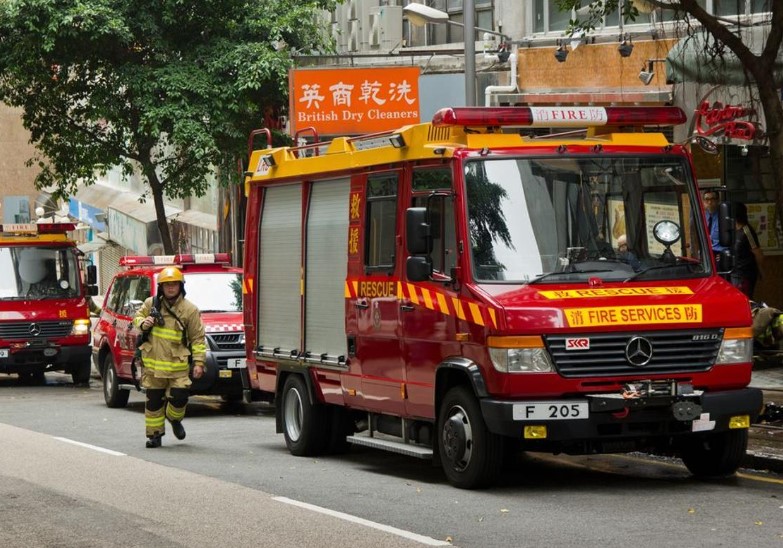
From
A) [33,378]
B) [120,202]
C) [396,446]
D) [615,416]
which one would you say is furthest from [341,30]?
[120,202]

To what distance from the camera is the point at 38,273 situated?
25.3m

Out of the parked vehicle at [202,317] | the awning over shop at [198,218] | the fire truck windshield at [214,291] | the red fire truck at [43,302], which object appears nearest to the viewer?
the parked vehicle at [202,317]

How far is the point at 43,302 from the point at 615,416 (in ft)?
52.9

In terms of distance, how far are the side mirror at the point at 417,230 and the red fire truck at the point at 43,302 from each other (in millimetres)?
14725

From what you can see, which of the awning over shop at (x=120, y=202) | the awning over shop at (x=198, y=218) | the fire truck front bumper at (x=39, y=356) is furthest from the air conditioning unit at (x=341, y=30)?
the awning over shop at (x=120, y=202)

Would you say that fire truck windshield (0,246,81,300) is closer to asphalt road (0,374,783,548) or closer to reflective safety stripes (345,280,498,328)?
asphalt road (0,374,783,548)

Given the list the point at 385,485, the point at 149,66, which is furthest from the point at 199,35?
the point at 385,485

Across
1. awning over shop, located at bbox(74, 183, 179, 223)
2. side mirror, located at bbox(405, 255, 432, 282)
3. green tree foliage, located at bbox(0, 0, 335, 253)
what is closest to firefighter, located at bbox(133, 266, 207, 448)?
side mirror, located at bbox(405, 255, 432, 282)

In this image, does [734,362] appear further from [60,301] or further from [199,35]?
[199,35]

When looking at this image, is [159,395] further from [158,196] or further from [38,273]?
[158,196]

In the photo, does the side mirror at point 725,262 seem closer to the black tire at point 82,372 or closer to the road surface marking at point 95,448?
the road surface marking at point 95,448

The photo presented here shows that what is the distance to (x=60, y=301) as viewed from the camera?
→ 2523cm

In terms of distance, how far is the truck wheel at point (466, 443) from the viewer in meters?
10.7

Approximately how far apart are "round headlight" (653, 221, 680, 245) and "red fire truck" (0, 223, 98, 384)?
1511cm
